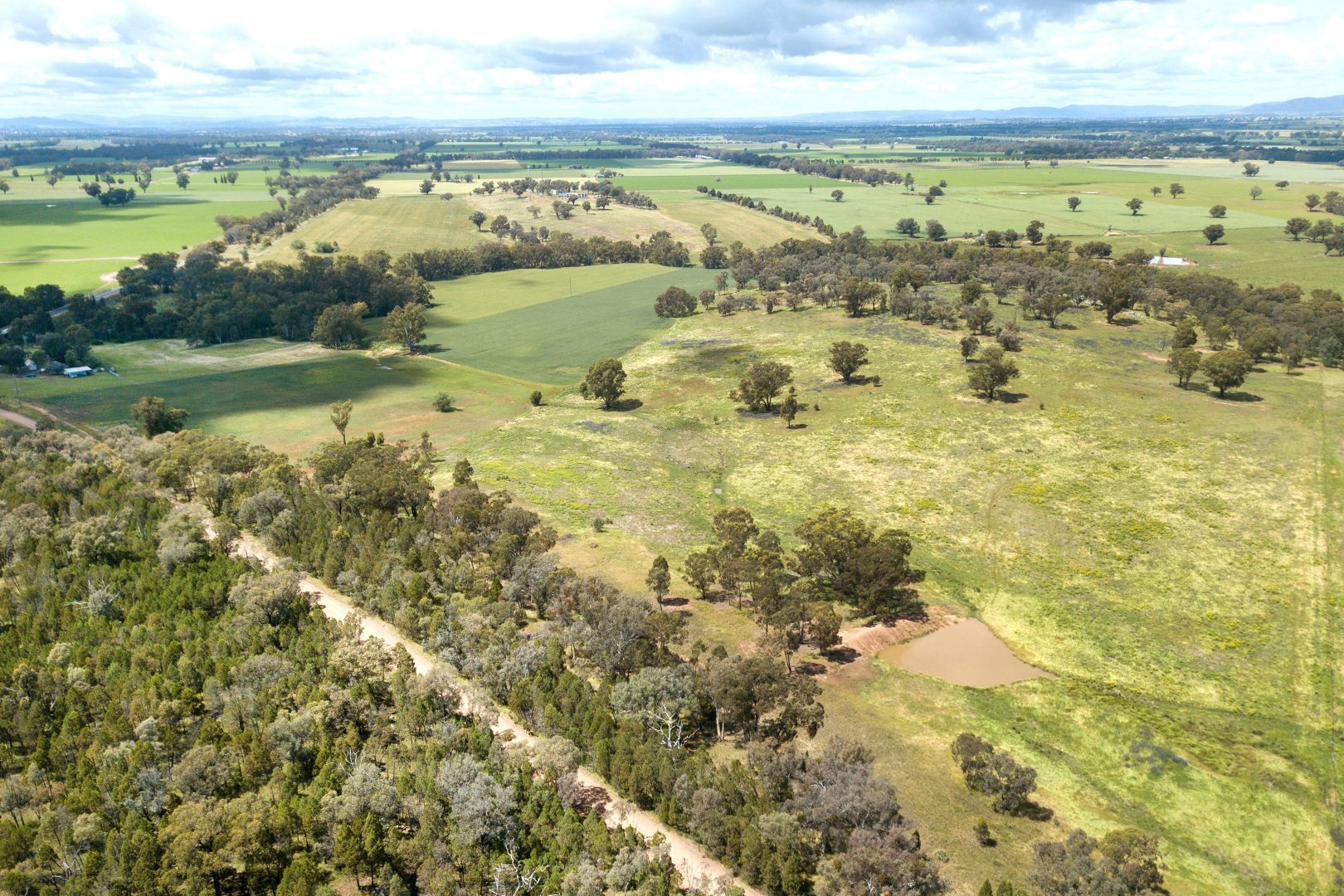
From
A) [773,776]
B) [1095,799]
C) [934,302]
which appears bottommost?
[1095,799]

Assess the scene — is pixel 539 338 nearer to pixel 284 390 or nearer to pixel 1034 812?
pixel 284 390

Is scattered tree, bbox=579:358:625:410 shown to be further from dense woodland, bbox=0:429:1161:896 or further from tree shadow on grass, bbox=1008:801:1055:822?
tree shadow on grass, bbox=1008:801:1055:822

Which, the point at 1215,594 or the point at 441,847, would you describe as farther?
the point at 1215,594

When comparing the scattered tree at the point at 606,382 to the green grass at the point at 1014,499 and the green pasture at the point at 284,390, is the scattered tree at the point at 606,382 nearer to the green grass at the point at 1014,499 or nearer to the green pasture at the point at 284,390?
the green grass at the point at 1014,499

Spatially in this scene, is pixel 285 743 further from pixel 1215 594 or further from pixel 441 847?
pixel 1215 594

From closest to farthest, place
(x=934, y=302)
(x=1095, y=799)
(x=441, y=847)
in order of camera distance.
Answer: (x=441, y=847) < (x=1095, y=799) < (x=934, y=302)

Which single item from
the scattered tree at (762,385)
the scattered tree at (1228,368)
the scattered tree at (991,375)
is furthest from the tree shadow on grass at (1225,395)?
the scattered tree at (762,385)

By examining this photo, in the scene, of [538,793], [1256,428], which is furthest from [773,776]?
[1256,428]

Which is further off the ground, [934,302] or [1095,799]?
[934,302]
